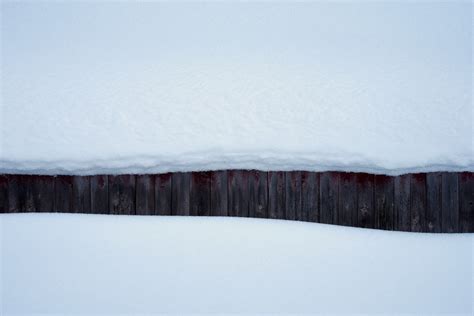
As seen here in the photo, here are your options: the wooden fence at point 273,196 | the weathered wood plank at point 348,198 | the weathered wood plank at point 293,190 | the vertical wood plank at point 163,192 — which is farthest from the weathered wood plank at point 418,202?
the vertical wood plank at point 163,192

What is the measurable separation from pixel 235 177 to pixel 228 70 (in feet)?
2.84

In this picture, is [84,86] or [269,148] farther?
[84,86]

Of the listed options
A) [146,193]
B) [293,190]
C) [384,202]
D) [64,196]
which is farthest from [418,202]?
[64,196]

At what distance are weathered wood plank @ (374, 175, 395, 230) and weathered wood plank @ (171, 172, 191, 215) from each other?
116 cm

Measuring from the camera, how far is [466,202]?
2254mm

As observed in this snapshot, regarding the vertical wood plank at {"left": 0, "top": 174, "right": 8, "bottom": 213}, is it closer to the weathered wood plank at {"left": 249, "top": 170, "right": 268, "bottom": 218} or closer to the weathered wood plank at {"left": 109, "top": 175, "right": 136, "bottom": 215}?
the weathered wood plank at {"left": 109, "top": 175, "right": 136, "bottom": 215}

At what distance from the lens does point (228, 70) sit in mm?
2740

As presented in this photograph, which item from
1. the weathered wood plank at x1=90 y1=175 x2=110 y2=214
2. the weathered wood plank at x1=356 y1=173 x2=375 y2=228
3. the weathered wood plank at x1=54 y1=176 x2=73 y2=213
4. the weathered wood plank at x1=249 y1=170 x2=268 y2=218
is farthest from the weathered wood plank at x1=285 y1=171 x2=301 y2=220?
the weathered wood plank at x1=54 y1=176 x2=73 y2=213

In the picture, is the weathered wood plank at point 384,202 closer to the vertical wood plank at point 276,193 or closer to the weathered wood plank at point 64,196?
the vertical wood plank at point 276,193

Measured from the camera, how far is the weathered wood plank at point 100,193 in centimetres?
240

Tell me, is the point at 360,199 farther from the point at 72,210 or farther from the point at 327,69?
the point at 72,210

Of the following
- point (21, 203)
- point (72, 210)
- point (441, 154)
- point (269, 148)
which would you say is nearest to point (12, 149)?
point (21, 203)

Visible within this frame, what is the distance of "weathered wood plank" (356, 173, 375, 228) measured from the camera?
227 centimetres

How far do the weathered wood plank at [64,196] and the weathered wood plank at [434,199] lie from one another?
2.25 meters
